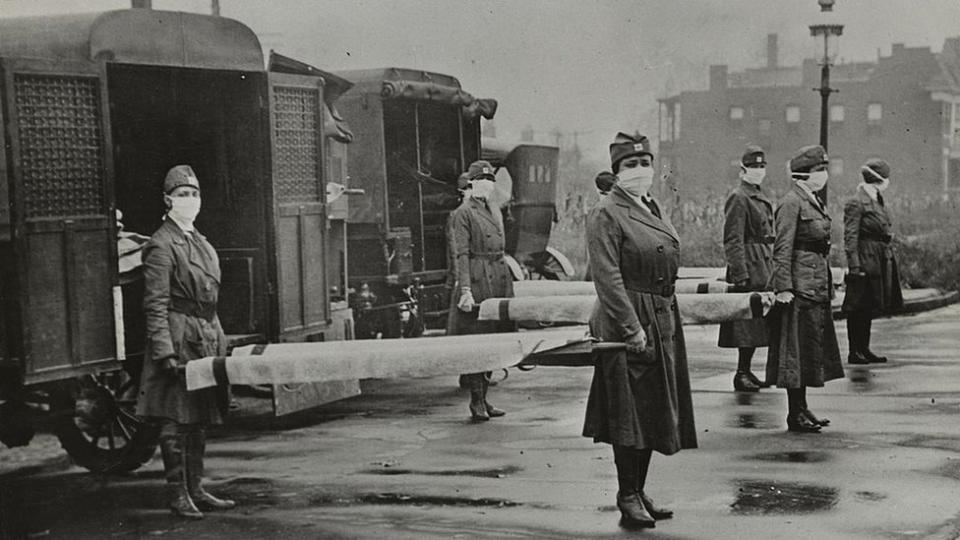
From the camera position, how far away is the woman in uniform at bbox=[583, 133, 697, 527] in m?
6.53

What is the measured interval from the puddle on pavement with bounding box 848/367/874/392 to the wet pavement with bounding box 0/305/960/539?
0.14 meters

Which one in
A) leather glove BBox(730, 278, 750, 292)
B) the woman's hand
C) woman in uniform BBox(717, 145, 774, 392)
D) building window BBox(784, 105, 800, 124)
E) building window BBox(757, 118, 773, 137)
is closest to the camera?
the woman's hand


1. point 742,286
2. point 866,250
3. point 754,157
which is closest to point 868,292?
point 866,250

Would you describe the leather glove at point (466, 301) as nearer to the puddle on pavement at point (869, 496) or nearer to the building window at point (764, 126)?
the puddle on pavement at point (869, 496)

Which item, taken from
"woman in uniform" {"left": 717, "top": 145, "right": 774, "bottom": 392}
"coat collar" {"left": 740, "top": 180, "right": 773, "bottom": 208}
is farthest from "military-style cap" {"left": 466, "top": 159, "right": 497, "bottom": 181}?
"coat collar" {"left": 740, "top": 180, "right": 773, "bottom": 208}

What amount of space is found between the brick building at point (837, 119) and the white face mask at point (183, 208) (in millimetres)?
40356

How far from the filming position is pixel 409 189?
50.3 feet

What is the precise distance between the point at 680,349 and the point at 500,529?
1.43 metres

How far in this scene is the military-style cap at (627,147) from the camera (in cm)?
668

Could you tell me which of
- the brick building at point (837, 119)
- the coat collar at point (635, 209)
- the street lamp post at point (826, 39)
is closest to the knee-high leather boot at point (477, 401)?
the coat collar at point (635, 209)

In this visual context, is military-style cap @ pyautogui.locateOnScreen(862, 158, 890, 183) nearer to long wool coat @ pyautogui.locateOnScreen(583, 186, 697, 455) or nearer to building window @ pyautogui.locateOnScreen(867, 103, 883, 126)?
long wool coat @ pyautogui.locateOnScreen(583, 186, 697, 455)

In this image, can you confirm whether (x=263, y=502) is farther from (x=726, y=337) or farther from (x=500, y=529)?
(x=726, y=337)

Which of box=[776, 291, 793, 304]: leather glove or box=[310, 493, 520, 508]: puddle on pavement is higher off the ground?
box=[776, 291, 793, 304]: leather glove

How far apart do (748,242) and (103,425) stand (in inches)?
231
